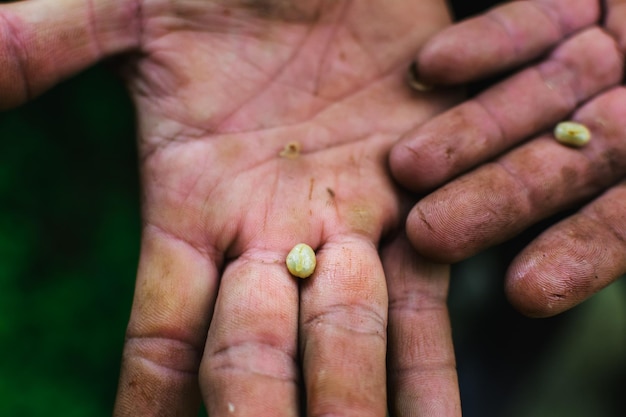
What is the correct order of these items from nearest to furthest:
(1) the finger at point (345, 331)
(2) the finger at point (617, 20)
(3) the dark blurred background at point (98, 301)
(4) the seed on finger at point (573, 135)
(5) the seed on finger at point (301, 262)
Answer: (1) the finger at point (345, 331) < (5) the seed on finger at point (301, 262) < (4) the seed on finger at point (573, 135) < (2) the finger at point (617, 20) < (3) the dark blurred background at point (98, 301)

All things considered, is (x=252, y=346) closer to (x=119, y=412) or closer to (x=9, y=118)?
(x=119, y=412)

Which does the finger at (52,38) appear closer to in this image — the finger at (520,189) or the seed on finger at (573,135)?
the finger at (520,189)

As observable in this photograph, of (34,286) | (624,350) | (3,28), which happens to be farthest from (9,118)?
(624,350)

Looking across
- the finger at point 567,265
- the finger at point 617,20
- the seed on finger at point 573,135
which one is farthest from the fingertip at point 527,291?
the finger at point 617,20

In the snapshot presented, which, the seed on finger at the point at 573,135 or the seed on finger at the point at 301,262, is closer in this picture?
the seed on finger at the point at 301,262

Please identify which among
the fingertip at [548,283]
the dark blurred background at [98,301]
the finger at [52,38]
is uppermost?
the finger at [52,38]

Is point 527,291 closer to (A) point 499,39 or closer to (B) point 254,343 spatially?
(B) point 254,343

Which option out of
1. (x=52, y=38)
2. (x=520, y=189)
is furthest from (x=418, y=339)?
(x=52, y=38)

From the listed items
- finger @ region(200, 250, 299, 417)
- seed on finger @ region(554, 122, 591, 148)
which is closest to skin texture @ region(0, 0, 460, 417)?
finger @ region(200, 250, 299, 417)
